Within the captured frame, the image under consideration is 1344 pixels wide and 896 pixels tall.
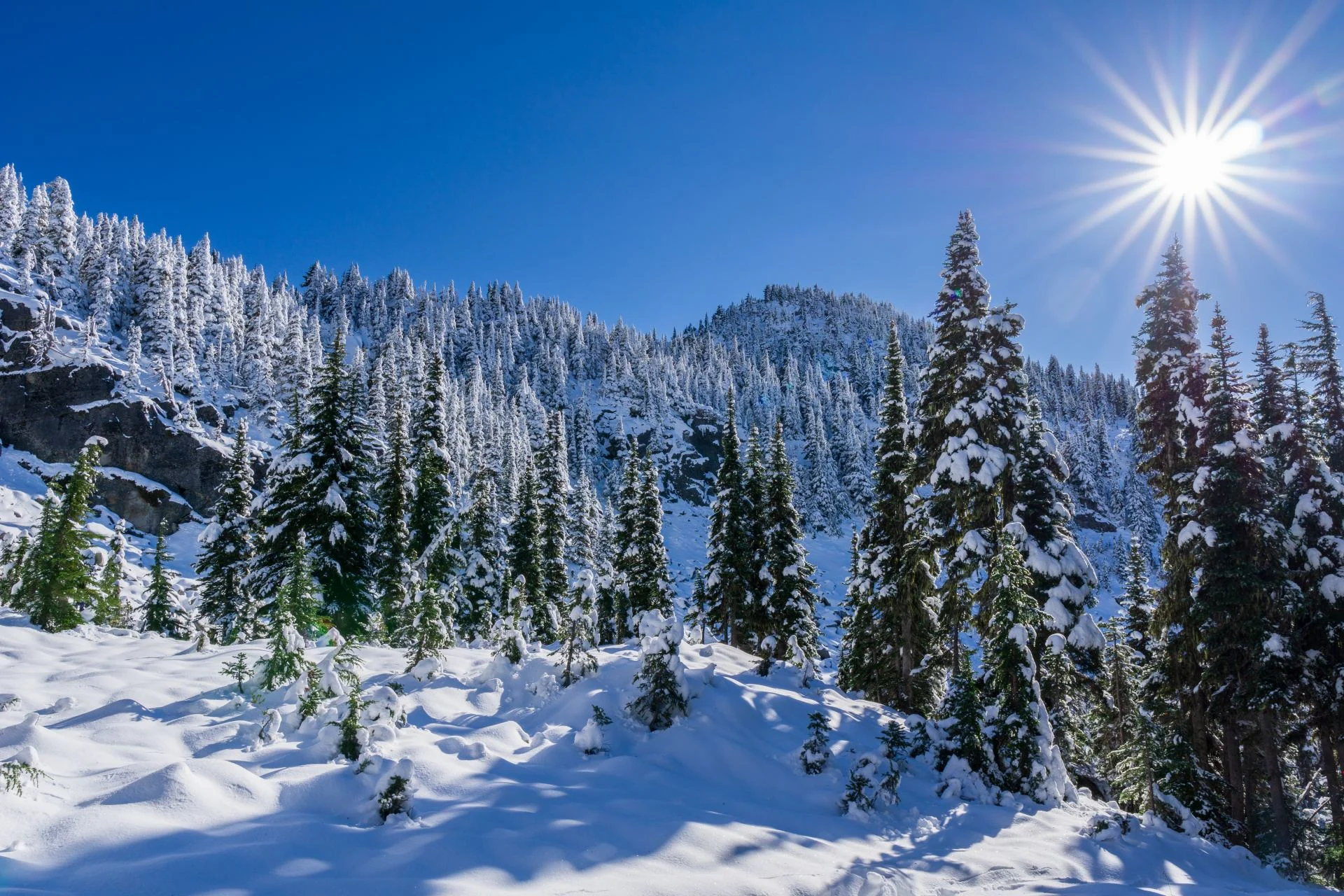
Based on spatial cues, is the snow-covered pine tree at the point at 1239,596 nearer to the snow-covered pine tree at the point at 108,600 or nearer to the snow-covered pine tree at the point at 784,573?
the snow-covered pine tree at the point at 784,573

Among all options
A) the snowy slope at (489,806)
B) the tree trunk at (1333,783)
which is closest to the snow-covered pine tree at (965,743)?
the snowy slope at (489,806)

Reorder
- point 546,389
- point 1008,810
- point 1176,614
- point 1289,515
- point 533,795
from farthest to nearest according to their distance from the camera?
point 546,389 → point 1176,614 → point 1289,515 → point 1008,810 → point 533,795

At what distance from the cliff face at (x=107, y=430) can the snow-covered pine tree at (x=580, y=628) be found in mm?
72909

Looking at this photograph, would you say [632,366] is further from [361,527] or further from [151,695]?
[151,695]

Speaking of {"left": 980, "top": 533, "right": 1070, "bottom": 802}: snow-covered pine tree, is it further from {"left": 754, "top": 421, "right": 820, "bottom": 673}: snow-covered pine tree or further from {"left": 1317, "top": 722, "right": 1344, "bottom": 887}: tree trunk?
{"left": 754, "top": 421, "right": 820, "bottom": 673}: snow-covered pine tree

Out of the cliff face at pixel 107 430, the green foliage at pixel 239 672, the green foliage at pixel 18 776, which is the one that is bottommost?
the green foliage at pixel 18 776

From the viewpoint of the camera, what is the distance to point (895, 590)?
23906mm

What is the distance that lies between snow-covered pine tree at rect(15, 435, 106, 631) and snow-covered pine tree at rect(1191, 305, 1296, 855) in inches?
1104

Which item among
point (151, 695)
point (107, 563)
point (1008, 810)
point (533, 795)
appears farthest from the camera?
point (107, 563)

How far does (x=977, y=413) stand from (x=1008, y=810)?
1002cm

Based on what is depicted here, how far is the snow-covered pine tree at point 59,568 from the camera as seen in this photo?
14680mm

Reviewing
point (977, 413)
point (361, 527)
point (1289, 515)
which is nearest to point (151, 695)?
point (361, 527)

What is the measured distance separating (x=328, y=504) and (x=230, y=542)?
11176 millimetres

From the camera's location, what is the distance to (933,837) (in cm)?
1054
